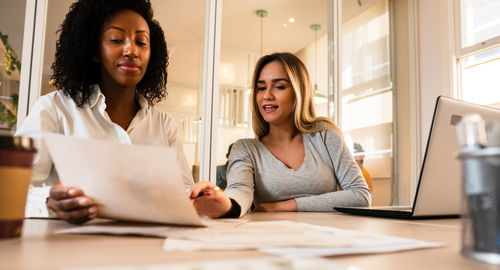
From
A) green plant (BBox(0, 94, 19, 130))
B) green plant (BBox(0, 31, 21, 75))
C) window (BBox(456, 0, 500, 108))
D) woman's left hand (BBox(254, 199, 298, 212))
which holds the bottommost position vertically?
woman's left hand (BBox(254, 199, 298, 212))

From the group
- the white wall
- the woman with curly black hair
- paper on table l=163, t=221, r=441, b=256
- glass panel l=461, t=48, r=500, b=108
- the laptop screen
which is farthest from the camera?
the white wall

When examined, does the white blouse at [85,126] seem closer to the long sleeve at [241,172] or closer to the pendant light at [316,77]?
the long sleeve at [241,172]

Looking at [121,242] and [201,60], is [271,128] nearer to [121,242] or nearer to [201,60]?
[201,60]

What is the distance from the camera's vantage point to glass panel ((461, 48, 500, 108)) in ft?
9.43

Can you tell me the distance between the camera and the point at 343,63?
10.7ft

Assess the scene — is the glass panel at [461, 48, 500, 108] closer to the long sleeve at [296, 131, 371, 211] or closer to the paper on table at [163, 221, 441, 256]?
the long sleeve at [296, 131, 371, 211]

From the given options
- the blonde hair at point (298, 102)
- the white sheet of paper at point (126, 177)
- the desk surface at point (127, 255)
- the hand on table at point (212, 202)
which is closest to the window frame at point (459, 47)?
the blonde hair at point (298, 102)

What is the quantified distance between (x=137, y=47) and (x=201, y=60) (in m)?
1.39

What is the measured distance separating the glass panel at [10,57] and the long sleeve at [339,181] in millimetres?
1696

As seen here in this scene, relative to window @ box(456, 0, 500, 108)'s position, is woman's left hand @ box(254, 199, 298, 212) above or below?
below

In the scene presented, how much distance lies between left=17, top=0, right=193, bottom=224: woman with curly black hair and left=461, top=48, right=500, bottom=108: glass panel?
2.65 metres

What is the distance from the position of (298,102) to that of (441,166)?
959mm

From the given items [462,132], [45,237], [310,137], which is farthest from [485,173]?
[310,137]

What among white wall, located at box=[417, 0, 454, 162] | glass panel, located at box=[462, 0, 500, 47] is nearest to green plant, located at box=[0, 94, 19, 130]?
white wall, located at box=[417, 0, 454, 162]
